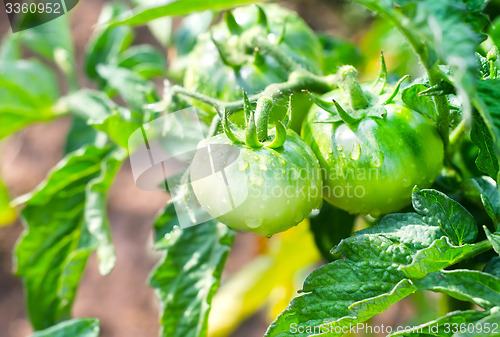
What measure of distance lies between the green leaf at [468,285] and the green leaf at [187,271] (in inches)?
12.8

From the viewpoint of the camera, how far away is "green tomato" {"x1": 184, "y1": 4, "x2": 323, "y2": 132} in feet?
2.43

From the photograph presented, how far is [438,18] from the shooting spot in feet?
1.38

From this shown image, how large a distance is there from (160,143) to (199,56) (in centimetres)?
19

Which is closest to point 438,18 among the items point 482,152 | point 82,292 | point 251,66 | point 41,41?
point 482,152

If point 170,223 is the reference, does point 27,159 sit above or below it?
below

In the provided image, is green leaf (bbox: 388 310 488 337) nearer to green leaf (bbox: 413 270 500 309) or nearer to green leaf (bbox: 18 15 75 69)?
green leaf (bbox: 413 270 500 309)

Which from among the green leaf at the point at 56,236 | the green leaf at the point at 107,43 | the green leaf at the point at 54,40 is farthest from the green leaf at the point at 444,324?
the green leaf at the point at 54,40

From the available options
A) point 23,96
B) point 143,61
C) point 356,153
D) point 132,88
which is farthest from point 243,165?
point 23,96

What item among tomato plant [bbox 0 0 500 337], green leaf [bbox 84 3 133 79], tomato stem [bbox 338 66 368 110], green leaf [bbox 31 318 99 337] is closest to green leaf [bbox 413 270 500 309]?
tomato plant [bbox 0 0 500 337]

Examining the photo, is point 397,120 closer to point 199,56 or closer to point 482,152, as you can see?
point 482,152

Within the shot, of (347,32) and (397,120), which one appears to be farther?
(347,32)

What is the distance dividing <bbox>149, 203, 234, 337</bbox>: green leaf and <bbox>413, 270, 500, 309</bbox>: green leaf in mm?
325

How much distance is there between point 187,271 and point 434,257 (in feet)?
1.29

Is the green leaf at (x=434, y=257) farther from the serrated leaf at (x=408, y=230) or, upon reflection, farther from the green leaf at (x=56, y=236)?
the green leaf at (x=56, y=236)
